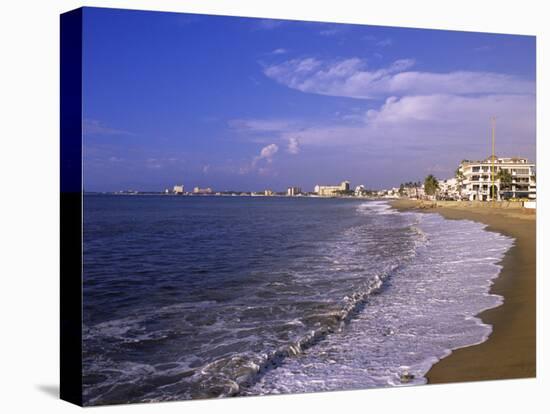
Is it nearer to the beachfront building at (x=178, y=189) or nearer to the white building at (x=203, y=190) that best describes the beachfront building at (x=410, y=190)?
the white building at (x=203, y=190)

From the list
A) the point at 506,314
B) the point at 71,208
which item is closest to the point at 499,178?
the point at 506,314

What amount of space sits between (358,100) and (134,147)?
2.38 m

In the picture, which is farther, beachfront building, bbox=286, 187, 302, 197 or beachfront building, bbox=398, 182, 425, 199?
beachfront building, bbox=398, 182, 425, 199

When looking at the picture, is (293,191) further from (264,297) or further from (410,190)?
(410,190)

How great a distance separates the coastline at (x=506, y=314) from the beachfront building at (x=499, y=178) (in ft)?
0.74

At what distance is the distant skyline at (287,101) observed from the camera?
659 cm

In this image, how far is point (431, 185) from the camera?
27.8 ft

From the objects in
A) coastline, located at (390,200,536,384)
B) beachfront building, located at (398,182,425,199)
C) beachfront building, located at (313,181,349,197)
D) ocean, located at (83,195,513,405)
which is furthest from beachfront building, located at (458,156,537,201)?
beachfront building, located at (313,181,349,197)

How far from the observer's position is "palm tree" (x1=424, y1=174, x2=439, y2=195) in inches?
326

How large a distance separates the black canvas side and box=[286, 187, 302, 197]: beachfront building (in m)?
2.10

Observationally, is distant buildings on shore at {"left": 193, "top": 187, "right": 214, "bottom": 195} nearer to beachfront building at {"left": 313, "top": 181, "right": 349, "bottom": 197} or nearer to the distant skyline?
the distant skyline

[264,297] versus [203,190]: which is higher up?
[203,190]

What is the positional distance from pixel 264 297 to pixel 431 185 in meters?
2.34
